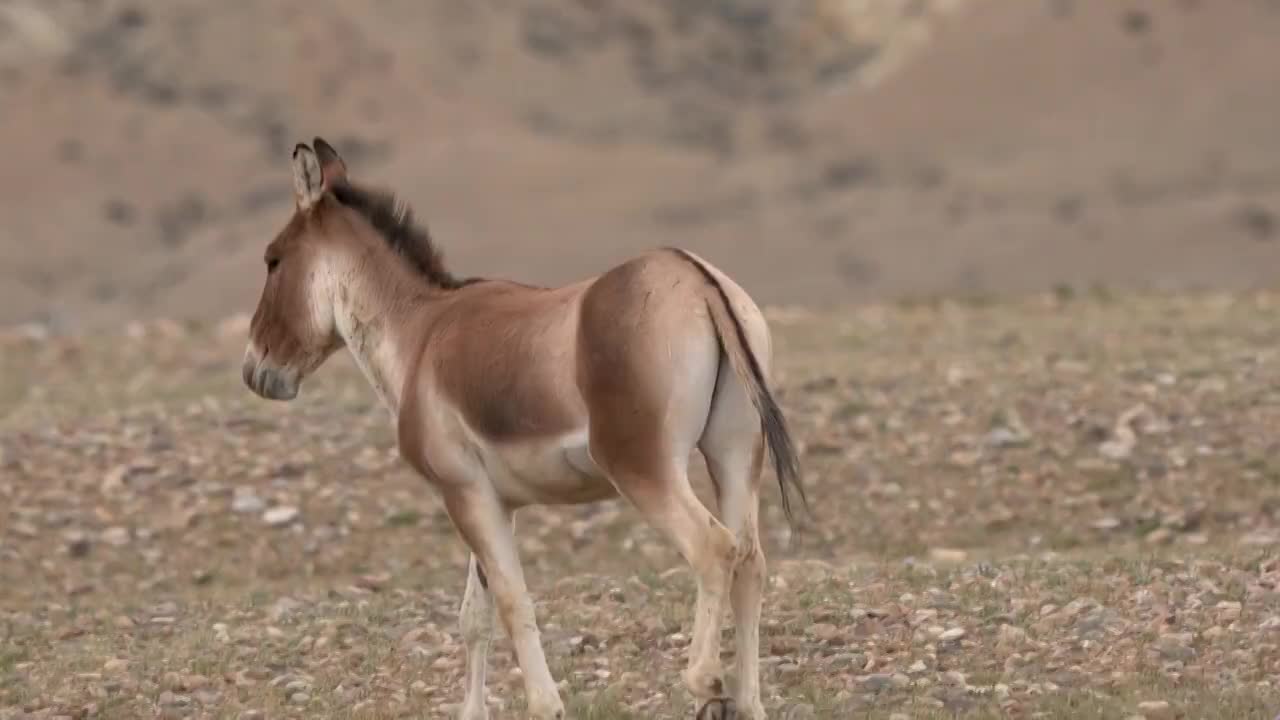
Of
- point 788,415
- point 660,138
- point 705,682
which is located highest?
point 660,138

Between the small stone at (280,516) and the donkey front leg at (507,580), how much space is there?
640 cm

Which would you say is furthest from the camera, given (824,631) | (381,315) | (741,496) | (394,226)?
(824,631)

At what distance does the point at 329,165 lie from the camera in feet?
31.7

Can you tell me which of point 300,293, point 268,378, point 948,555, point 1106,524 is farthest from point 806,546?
point 300,293

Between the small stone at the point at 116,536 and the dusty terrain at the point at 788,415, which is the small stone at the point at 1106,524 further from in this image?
the small stone at the point at 116,536

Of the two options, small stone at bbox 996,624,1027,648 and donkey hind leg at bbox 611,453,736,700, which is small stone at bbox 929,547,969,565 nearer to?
small stone at bbox 996,624,1027,648

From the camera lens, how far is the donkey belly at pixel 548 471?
808 cm

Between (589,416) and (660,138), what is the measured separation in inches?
2072

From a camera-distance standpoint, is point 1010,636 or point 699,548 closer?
point 699,548

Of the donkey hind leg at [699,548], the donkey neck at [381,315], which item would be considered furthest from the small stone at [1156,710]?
the donkey neck at [381,315]

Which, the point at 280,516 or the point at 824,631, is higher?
the point at 280,516

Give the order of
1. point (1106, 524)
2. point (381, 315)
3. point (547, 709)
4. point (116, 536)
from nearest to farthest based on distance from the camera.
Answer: point (547, 709), point (381, 315), point (1106, 524), point (116, 536)

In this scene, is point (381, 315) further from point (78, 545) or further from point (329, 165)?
point (78, 545)

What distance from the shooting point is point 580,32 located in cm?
6688
